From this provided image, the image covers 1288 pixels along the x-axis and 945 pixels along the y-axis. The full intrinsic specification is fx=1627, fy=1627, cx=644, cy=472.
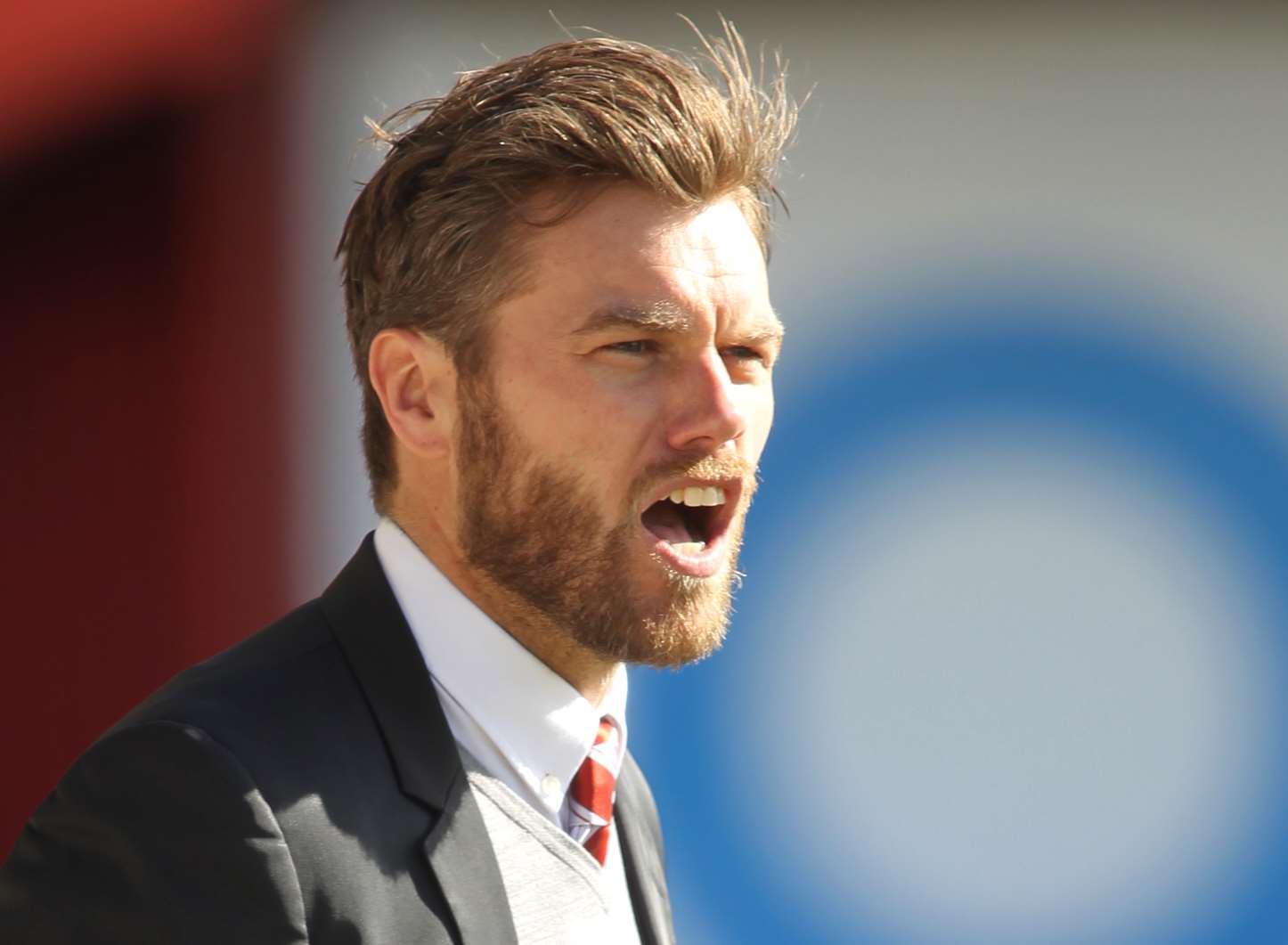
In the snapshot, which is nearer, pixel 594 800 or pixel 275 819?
pixel 275 819

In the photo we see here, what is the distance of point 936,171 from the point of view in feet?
12.0

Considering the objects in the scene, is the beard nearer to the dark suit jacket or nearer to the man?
the man

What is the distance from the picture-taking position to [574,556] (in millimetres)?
1634

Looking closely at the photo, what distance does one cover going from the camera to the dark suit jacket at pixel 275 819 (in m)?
1.28

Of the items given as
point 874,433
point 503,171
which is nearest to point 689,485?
point 503,171

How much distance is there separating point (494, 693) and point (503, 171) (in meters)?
0.53

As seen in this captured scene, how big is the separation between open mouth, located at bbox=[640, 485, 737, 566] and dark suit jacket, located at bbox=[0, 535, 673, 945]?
0.99 feet

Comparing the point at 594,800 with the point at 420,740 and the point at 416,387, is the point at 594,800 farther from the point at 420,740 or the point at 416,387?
the point at 416,387

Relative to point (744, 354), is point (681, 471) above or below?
below

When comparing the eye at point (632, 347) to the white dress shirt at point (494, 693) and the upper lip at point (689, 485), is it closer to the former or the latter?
the upper lip at point (689, 485)

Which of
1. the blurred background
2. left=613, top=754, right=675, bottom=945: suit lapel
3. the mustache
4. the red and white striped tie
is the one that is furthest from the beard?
the blurred background

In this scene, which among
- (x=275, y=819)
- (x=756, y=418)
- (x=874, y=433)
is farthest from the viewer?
(x=874, y=433)

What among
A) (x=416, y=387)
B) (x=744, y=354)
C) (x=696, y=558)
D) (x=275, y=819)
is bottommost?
(x=275, y=819)

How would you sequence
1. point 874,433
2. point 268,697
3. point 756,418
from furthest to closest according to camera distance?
point 874,433, point 756,418, point 268,697
